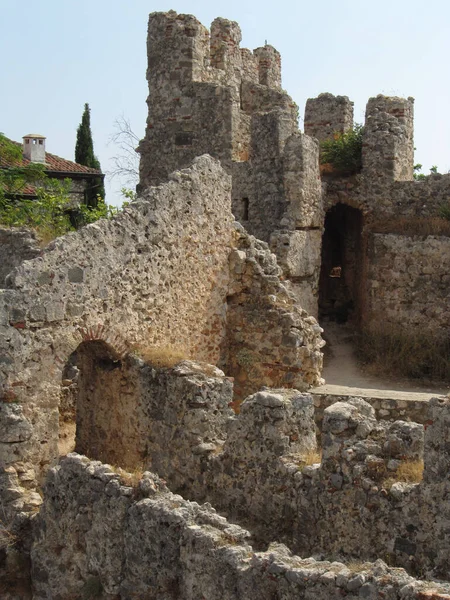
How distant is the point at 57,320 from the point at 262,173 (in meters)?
9.20

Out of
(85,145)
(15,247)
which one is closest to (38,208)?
(15,247)

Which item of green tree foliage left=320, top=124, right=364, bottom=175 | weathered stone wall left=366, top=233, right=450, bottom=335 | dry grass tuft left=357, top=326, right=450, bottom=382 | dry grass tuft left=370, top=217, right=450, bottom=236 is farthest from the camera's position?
green tree foliage left=320, top=124, right=364, bottom=175

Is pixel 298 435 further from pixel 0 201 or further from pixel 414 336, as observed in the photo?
pixel 0 201

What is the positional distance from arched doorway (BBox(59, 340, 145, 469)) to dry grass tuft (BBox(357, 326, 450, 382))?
24.1 feet

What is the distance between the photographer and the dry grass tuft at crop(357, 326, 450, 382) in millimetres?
18031

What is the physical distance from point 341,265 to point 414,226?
9.19ft

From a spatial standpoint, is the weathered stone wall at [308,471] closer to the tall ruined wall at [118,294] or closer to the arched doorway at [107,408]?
the arched doorway at [107,408]

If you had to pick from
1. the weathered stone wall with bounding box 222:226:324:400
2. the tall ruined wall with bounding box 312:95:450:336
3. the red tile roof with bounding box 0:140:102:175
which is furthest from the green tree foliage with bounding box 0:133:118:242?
the red tile roof with bounding box 0:140:102:175

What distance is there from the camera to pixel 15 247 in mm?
17953

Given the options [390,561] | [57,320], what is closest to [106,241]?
[57,320]

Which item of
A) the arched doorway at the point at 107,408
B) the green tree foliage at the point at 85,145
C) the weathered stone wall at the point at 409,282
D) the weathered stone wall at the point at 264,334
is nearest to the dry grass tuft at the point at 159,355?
the arched doorway at the point at 107,408

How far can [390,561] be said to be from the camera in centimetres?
783

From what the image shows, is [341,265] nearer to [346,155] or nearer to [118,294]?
[346,155]

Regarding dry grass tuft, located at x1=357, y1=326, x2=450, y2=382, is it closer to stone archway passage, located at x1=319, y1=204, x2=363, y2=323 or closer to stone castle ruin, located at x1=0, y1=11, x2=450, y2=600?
stone castle ruin, located at x1=0, y1=11, x2=450, y2=600
